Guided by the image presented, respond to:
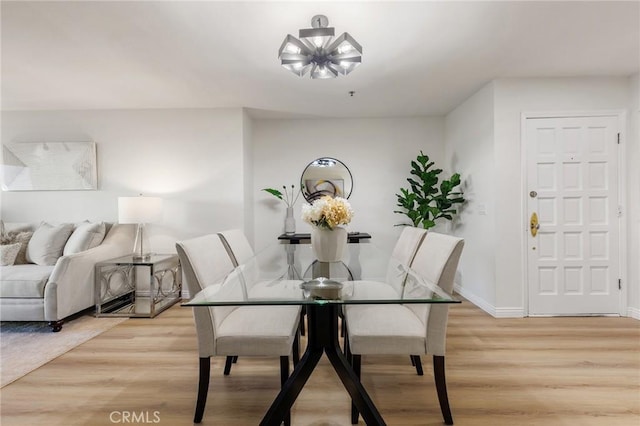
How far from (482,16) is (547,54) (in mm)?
989

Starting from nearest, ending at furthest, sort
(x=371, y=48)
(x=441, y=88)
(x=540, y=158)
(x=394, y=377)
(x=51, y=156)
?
(x=394, y=377) < (x=371, y=48) < (x=540, y=158) < (x=441, y=88) < (x=51, y=156)

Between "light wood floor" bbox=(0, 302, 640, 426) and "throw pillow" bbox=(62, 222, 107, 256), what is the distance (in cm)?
117

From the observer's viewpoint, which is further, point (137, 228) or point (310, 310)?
point (137, 228)

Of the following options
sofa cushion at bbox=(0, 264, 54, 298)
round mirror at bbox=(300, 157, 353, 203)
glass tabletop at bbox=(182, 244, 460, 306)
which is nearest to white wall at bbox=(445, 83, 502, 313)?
round mirror at bbox=(300, 157, 353, 203)

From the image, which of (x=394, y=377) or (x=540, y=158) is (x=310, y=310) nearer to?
(x=394, y=377)

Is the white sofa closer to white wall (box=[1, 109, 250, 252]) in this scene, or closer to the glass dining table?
white wall (box=[1, 109, 250, 252])

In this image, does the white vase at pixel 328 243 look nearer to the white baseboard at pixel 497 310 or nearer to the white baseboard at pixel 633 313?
the white baseboard at pixel 497 310

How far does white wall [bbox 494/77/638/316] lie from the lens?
10.1ft

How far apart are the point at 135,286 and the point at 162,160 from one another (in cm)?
153

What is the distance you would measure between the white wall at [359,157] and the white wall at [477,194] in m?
0.63

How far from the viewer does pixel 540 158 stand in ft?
10.1

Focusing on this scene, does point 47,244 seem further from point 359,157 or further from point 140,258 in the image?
point 359,157

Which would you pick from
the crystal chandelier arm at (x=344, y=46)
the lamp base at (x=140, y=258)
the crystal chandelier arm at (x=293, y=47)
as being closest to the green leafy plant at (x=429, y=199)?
the crystal chandelier arm at (x=344, y=46)

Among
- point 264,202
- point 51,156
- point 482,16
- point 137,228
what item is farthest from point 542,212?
point 51,156
